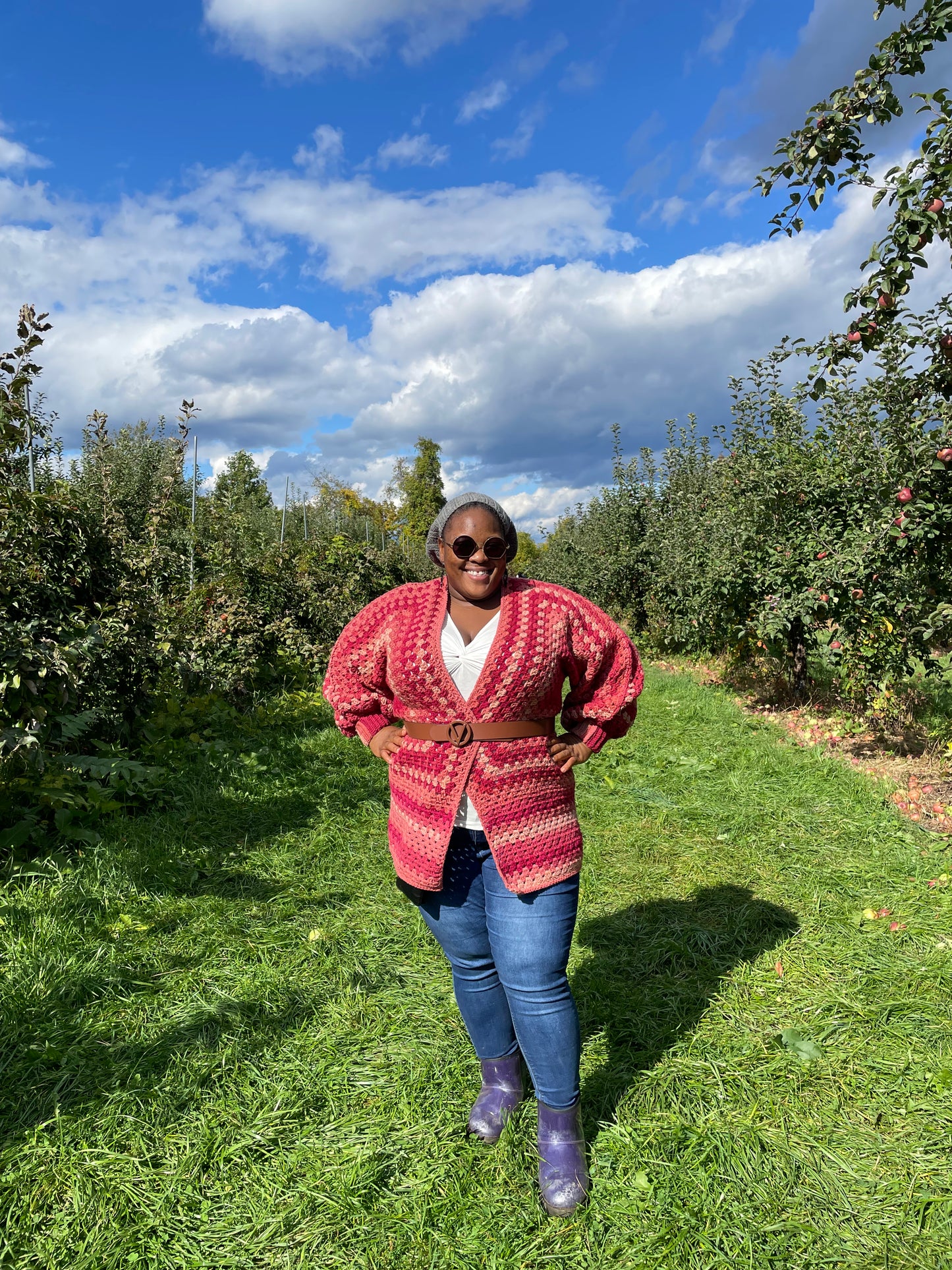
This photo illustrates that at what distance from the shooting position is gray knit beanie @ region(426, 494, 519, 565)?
2113 millimetres

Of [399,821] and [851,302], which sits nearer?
[399,821]

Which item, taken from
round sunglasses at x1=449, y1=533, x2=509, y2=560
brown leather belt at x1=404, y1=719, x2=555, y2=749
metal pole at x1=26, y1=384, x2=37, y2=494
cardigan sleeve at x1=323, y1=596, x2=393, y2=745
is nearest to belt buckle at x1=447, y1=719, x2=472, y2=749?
brown leather belt at x1=404, y1=719, x2=555, y2=749

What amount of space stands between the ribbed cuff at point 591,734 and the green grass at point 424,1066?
4.11 ft

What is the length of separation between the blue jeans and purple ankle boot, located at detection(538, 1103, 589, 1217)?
5cm

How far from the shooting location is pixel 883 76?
3371 millimetres

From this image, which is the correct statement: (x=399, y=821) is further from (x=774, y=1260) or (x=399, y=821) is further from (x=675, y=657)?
(x=675, y=657)

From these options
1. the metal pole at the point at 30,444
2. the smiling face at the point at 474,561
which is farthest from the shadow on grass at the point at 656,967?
the metal pole at the point at 30,444

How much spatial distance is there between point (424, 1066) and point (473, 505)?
6.50ft

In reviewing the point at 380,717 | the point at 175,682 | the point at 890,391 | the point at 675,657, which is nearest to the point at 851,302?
the point at 890,391

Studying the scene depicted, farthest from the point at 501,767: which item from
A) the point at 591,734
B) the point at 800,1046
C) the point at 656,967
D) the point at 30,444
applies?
the point at 30,444

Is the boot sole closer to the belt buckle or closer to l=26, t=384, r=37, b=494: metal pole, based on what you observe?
the belt buckle

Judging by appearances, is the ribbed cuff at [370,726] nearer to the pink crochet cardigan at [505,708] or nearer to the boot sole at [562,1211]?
the pink crochet cardigan at [505,708]

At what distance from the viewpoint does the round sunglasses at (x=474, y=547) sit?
6.75 ft

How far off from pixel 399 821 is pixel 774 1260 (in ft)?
4.98
